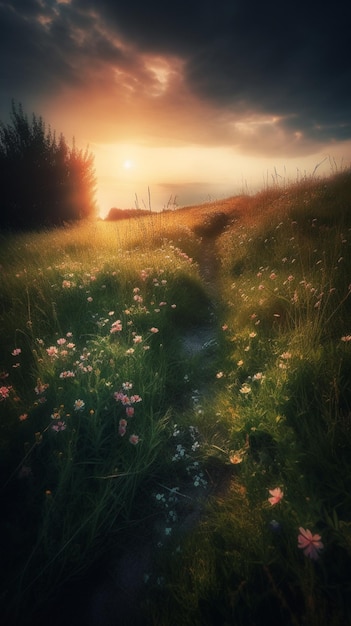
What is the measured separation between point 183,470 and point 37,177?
20.6 meters

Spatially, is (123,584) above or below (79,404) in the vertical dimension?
below

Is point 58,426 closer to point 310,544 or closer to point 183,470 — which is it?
point 183,470

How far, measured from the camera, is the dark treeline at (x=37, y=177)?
17594 mm

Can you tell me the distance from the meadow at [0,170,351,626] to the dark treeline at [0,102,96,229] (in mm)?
15722

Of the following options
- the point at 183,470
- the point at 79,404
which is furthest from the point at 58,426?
the point at 183,470

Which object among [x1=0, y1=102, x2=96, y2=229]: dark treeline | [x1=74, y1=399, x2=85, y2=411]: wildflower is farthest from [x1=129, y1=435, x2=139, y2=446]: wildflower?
[x1=0, y1=102, x2=96, y2=229]: dark treeline

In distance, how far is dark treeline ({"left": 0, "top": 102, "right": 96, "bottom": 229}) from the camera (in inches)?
693

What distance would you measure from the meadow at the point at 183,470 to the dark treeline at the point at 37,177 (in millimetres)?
15722

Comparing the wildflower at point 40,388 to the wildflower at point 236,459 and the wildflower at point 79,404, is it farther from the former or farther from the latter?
the wildflower at point 236,459

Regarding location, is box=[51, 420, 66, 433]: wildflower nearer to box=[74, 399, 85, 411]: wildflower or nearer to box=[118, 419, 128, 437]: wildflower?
box=[74, 399, 85, 411]: wildflower

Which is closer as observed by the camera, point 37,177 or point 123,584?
point 123,584

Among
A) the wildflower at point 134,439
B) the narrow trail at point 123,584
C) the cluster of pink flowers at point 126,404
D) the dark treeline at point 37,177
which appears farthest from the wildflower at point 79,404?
the dark treeline at point 37,177

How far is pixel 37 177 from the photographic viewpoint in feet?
60.1

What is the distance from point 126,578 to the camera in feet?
6.33
